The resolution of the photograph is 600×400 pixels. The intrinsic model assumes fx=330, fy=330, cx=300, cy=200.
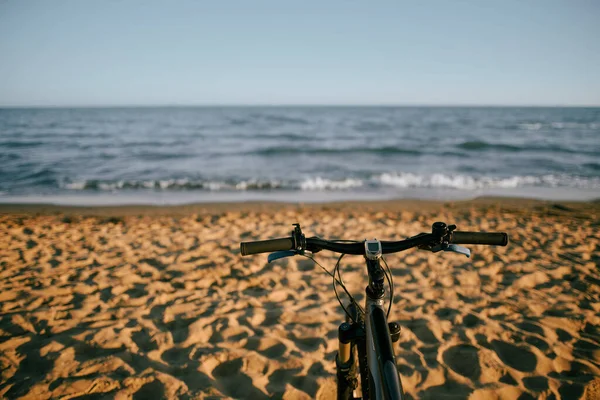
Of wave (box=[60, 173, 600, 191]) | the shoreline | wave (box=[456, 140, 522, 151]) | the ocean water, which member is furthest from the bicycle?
wave (box=[456, 140, 522, 151])

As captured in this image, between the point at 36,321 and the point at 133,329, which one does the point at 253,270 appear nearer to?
the point at 133,329

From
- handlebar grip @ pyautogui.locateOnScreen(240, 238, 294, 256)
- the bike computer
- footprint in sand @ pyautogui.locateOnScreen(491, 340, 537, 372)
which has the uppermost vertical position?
the bike computer

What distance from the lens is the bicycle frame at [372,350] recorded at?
140cm

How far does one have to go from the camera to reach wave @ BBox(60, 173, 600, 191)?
13117 millimetres

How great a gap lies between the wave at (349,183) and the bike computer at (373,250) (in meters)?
11.7

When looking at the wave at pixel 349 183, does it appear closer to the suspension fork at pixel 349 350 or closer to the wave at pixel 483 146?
the wave at pixel 483 146

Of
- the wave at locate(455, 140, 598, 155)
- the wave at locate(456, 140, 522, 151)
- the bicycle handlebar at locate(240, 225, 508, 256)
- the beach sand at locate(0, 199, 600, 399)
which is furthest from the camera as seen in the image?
the wave at locate(456, 140, 522, 151)

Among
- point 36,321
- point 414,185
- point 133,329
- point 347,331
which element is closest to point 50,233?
point 36,321

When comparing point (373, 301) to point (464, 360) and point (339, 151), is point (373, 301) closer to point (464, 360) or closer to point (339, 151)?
point (464, 360)

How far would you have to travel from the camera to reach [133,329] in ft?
12.3

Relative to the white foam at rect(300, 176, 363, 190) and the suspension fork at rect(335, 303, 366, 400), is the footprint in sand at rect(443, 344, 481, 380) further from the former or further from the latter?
the white foam at rect(300, 176, 363, 190)

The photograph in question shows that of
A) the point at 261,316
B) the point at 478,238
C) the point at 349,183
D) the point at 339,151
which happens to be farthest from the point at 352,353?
the point at 339,151

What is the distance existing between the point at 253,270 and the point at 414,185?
10235 mm

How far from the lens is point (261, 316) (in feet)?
13.2
